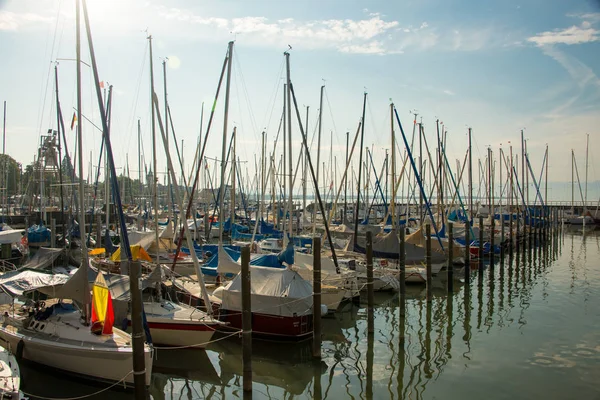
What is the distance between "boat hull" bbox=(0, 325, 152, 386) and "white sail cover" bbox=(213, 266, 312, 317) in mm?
5460

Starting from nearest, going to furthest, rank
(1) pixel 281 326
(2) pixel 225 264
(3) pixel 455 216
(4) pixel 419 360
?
(4) pixel 419 360
(1) pixel 281 326
(2) pixel 225 264
(3) pixel 455 216

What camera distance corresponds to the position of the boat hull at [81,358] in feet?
43.8

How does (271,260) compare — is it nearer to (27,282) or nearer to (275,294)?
(275,294)

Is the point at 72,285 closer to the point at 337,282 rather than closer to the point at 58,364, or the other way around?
the point at 58,364

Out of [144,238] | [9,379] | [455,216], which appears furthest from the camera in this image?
[455,216]

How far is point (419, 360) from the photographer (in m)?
16.6

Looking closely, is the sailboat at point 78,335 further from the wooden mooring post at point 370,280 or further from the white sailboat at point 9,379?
the wooden mooring post at point 370,280

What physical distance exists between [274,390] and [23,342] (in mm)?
8075

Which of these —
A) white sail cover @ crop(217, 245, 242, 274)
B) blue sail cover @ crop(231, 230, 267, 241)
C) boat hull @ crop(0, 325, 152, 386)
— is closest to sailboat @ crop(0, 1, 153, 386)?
boat hull @ crop(0, 325, 152, 386)

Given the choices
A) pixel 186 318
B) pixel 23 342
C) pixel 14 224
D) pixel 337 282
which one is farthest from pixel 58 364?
pixel 14 224

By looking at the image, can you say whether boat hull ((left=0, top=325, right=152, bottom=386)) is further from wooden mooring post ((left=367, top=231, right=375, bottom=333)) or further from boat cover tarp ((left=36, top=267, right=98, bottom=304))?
wooden mooring post ((left=367, top=231, right=375, bottom=333))

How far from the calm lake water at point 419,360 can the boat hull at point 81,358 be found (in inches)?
17.2

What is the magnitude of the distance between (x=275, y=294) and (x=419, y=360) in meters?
Answer: 5.76

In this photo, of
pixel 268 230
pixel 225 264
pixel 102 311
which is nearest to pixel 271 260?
pixel 225 264
